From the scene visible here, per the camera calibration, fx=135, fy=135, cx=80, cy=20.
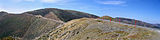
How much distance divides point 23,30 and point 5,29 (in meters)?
12.0

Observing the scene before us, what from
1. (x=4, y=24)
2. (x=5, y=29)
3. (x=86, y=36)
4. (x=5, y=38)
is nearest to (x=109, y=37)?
(x=86, y=36)

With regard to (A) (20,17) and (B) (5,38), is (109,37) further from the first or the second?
(A) (20,17)

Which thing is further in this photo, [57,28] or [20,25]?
[20,25]

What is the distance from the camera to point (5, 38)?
5944 centimetres

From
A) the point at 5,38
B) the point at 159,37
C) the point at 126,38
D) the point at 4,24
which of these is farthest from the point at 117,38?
the point at 4,24

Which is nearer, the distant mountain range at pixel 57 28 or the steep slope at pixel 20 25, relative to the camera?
the distant mountain range at pixel 57 28

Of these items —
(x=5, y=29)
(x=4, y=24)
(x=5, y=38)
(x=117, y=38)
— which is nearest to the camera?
(x=117, y=38)

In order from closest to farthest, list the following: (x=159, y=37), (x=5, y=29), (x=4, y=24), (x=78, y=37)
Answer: (x=159, y=37), (x=78, y=37), (x=5, y=29), (x=4, y=24)

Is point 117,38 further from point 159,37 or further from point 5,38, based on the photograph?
point 5,38

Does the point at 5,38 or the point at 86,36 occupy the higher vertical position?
the point at 86,36

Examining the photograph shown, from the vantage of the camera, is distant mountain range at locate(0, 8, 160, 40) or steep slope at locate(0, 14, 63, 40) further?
steep slope at locate(0, 14, 63, 40)

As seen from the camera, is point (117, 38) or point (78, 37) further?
point (78, 37)

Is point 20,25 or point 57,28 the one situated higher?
point 57,28

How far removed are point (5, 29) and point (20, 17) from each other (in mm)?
11148
